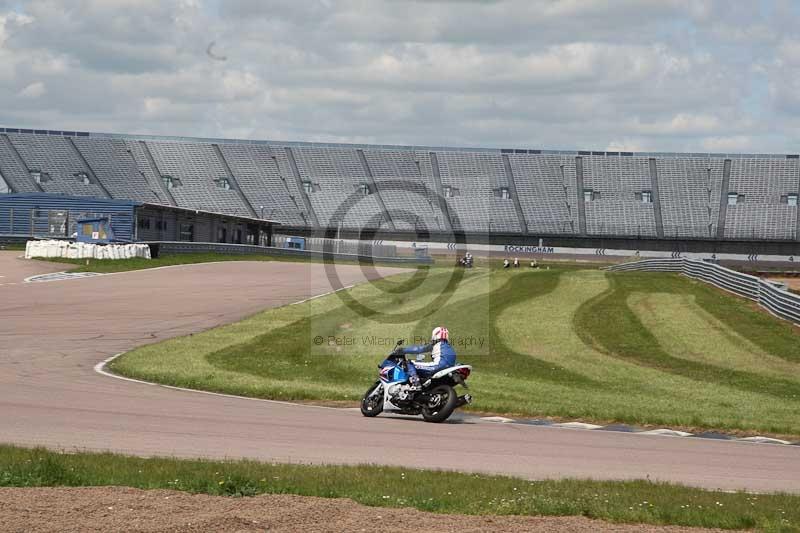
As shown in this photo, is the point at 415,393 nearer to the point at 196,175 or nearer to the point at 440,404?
the point at 440,404

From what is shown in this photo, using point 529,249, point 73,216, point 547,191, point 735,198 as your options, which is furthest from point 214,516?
point 735,198

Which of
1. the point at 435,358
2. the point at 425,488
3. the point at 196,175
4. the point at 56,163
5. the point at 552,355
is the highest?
the point at 56,163

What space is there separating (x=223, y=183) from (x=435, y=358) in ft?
292

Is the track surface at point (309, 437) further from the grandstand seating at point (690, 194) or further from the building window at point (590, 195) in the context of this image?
the building window at point (590, 195)

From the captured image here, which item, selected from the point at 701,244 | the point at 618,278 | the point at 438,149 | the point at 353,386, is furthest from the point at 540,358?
the point at 438,149

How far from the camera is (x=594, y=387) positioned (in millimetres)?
21703

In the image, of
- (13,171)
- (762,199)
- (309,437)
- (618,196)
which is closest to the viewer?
(309,437)

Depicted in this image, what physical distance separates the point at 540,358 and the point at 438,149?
8443 cm

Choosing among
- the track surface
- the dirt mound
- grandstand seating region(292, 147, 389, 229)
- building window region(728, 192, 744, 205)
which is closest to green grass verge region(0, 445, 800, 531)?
the dirt mound

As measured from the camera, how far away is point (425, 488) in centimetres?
1052

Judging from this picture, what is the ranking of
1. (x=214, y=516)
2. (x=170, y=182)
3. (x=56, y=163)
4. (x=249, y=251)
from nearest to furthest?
(x=214, y=516)
(x=249, y=251)
(x=56, y=163)
(x=170, y=182)

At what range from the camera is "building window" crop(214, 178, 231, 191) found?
340ft

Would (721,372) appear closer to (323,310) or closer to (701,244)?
(323,310)

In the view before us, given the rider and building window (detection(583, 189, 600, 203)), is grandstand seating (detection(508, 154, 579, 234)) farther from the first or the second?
the rider
